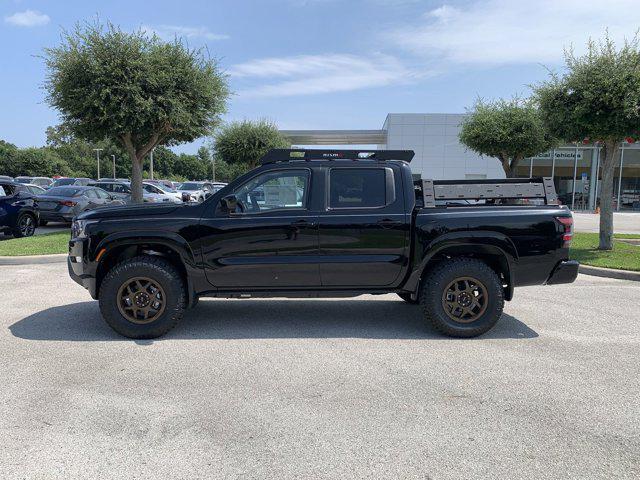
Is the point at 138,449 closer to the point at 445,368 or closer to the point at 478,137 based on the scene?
the point at 445,368

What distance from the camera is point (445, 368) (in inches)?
174

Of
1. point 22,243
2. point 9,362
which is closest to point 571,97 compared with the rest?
point 9,362

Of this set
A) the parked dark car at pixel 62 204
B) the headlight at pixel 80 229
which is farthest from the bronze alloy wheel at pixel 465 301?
the parked dark car at pixel 62 204

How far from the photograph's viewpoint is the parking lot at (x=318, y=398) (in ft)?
9.60

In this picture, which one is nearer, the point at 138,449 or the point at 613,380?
the point at 138,449

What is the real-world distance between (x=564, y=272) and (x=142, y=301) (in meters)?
4.54

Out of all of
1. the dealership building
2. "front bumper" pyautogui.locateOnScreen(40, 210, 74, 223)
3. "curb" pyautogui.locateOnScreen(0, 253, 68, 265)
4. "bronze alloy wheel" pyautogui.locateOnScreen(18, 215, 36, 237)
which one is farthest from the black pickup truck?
the dealership building

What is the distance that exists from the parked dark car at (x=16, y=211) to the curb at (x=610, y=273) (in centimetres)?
1363

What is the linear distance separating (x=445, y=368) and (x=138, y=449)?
265 centimetres

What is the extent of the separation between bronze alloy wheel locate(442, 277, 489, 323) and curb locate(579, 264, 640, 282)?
17.0 ft

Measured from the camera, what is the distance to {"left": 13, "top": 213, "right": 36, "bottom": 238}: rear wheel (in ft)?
43.0

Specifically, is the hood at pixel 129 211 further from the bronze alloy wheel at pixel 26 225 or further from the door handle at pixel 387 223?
the bronze alloy wheel at pixel 26 225

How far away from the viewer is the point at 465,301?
528cm

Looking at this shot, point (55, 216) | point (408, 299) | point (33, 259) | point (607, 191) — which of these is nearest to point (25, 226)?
point (55, 216)
